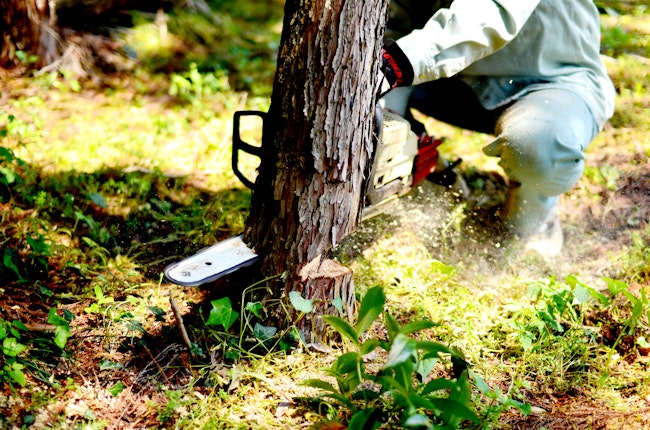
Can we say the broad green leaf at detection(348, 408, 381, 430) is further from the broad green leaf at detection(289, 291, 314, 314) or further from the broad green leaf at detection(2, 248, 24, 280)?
the broad green leaf at detection(2, 248, 24, 280)

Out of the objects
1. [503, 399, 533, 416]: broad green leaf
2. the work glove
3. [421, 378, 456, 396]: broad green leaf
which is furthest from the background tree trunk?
[503, 399, 533, 416]: broad green leaf

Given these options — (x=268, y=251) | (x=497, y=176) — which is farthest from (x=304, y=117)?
(x=497, y=176)

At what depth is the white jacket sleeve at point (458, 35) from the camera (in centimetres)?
211

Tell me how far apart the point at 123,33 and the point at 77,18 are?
0.29m

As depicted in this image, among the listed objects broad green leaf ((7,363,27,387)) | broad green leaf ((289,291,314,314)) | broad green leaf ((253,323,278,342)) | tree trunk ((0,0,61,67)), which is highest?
tree trunk ((0,0,61,67))

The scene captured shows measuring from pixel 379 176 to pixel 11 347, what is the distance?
137cm

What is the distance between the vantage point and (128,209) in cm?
259

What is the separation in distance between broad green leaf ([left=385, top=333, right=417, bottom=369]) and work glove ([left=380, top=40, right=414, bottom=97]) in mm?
925

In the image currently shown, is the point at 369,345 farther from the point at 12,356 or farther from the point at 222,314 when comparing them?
the point at 12,356

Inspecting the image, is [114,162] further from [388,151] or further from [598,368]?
[598,368]

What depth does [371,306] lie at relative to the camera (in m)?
1.63

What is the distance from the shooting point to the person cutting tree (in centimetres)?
220

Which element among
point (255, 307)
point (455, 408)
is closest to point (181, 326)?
point (255, 307)

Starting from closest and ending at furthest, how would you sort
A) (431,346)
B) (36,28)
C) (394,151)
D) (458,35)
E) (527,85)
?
(431,346) < (458,35) < (394,151) < (527,85) < (36,28)
